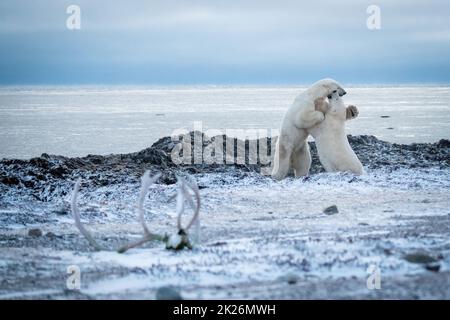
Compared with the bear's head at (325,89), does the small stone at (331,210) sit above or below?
below

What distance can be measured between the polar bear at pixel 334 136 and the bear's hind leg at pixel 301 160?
0.59m

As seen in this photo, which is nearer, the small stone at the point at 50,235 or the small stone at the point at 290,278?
the small stone at the point at 290,278

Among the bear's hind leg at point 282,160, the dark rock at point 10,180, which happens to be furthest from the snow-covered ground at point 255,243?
the dark rock at point 10,180

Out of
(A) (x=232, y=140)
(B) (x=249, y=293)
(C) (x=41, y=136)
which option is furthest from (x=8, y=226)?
(C) (x=41, y=136)

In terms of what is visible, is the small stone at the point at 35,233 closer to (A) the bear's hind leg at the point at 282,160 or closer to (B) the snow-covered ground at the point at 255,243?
(B) the snow-covered ground at the point at 255,243

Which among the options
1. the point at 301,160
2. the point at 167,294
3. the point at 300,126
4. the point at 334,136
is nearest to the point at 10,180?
the point at 300,126

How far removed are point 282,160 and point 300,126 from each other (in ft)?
2.68

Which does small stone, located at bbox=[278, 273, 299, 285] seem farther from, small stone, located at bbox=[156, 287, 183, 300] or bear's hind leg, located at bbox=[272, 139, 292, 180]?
bear's hind leg, located at bbox=[272, 139, 292, 180]

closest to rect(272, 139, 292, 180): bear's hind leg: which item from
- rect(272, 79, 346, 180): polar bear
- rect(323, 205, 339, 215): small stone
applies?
rect(272, 79, 346, 180): polar bear

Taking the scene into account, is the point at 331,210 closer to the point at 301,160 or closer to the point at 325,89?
the point at 325,89

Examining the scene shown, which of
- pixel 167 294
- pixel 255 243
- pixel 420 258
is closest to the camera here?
pixel 167 294

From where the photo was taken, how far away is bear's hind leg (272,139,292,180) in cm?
1200

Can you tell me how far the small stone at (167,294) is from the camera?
518 cm

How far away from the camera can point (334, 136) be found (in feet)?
38.1
